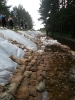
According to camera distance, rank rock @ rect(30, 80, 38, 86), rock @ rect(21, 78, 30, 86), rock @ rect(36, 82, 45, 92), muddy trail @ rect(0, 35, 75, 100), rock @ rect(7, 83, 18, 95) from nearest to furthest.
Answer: rock @ rect(7, 83, 18, 95) < muddy trail @ rect(0, 35, 75, 100) < rock @ rect(36, 82, 45, 92) < rock @ rect(21, 78, 30, 86) < rock @ rect(30, 80, 38, 86)

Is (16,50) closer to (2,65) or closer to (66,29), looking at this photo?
(2,65)

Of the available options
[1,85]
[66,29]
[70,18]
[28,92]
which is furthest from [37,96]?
[66,29]

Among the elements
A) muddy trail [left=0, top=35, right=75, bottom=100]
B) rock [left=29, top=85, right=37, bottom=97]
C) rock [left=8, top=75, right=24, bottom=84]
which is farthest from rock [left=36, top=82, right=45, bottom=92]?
rock [left=8, top=75, right=24, bottom=84]

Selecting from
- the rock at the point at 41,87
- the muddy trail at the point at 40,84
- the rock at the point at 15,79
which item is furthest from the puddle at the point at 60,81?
the rock at the point at 15,79

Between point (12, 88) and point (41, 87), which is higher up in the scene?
point (12, 88)

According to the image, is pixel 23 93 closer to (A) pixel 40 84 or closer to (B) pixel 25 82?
(B) pixel 25 82

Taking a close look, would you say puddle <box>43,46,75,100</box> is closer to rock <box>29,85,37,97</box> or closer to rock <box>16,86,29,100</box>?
rock <box>29,85,37,97</box>

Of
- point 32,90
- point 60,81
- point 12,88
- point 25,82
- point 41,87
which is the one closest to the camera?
point 12,88

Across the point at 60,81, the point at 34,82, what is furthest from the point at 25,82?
the point at 60,81

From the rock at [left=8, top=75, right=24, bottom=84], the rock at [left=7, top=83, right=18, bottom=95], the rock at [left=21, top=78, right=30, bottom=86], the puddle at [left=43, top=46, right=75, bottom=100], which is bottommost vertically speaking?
the puddle at [left=43, top=46, right=75, bottom=100]

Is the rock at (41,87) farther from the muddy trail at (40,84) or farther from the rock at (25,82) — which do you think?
the rock at (25,82)

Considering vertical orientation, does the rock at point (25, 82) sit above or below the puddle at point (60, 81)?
above

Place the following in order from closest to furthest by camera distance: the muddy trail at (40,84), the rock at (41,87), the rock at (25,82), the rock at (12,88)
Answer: the rock at (12,88)
the muddy trail at (40,84)
the rock at (41,87)
the rock at (25,82)

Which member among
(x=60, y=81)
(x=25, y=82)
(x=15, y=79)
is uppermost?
(x=15, y=79)
